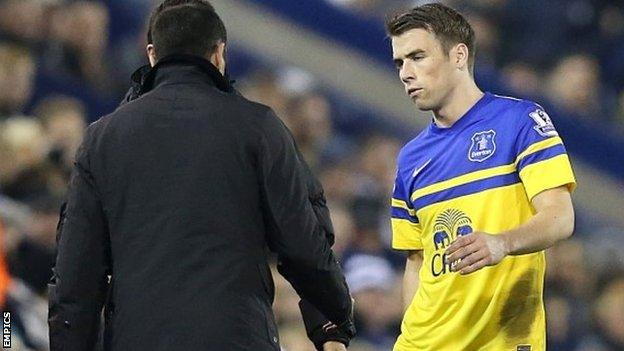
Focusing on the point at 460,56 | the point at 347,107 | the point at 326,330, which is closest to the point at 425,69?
the point at 460,56

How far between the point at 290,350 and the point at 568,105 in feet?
10.2

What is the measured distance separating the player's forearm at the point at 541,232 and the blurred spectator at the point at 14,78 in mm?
3583

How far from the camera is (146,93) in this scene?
2.99 metres

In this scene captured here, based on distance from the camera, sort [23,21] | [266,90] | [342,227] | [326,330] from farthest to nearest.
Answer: [266,90] < [342,227] < [23,21] < [326,330]

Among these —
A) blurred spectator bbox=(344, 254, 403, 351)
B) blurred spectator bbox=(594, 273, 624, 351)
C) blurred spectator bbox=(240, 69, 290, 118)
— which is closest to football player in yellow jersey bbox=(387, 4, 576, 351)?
blurred spectator bbox=(344, 254, 403, 351)

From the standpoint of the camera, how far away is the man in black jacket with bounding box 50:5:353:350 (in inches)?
112

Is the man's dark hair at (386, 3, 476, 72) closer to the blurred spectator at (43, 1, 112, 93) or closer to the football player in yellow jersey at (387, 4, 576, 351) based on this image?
the football player in yellow jersey at (387, 4, 576, 351)

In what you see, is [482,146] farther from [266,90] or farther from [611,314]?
[611,314]

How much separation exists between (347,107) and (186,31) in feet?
15.7

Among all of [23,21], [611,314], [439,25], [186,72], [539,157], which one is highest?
[23,21]

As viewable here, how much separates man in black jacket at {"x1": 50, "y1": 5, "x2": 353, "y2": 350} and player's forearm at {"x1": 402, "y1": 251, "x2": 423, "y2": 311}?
2.71ft

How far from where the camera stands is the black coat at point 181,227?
2.85 meters

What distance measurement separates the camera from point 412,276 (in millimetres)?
3746

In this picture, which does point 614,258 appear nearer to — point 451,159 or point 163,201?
point 451,159
